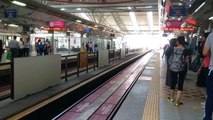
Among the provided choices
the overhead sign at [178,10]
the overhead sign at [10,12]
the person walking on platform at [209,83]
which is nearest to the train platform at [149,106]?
the person walking on platform at [209,83]

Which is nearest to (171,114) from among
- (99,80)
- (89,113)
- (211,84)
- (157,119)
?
(157,119)

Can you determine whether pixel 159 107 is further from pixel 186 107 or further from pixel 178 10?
pixel 178 10

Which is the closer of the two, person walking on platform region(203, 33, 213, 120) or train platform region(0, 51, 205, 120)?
person walking on platform region(203, 33, 213, 120)

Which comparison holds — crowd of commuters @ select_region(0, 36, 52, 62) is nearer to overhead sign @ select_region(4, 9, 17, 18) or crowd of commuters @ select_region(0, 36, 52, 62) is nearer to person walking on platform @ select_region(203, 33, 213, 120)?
overhead sign @ select_region(4, 9, 17, 18)

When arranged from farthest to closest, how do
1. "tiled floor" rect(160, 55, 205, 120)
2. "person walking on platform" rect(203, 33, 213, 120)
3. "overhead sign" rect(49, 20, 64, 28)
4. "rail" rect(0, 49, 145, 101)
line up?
1. "overhead sign" rect(49, 20, 64, 28)
2. "rail" rect(0, 49, 145, 101)
3. "tiled floor" rect(160, 55, 205, 120)
4. "person walking on platform" rect(203, 33, 213, 120)

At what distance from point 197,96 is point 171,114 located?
2507 mm

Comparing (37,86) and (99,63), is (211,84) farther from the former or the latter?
(99,63)

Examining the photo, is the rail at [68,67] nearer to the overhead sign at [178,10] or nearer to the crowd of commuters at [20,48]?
the crowd of commuters at [20,48]

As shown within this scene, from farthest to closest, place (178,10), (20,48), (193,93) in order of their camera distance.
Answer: (20,48), (178,10), (193,93)

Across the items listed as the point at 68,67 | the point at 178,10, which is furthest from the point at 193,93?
the point at 178,10

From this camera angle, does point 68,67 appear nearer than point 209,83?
No

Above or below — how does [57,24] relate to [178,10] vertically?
below

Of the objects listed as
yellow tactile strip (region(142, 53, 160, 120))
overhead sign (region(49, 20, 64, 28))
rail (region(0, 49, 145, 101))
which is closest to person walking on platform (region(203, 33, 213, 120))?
yellow tactile strip (region(142, 53, 160, 120))

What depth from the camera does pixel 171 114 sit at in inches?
230
